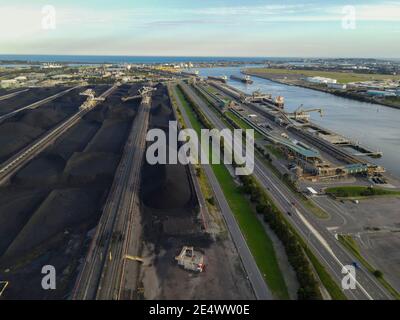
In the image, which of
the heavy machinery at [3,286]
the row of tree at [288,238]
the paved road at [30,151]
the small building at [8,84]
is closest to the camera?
the row of tree at [288,238]

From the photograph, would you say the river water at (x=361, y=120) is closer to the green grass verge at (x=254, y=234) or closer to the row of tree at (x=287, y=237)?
the row of tree at (x=287, y=237)

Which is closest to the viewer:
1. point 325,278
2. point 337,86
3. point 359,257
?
point 325,278

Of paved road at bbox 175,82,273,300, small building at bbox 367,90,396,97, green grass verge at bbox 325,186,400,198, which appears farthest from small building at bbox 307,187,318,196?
small building at bbox 367,90,396,97

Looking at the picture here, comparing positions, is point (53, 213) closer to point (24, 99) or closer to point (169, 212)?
point (169, 212)

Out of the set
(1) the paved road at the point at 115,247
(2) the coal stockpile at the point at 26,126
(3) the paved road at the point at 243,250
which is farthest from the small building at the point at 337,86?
(1) the paved road at the point at 115,247

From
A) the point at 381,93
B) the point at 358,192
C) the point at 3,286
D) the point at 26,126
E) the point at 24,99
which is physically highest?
the point at 381,93

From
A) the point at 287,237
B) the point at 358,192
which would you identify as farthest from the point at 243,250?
the point at 358,192

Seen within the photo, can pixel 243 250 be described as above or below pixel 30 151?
below
